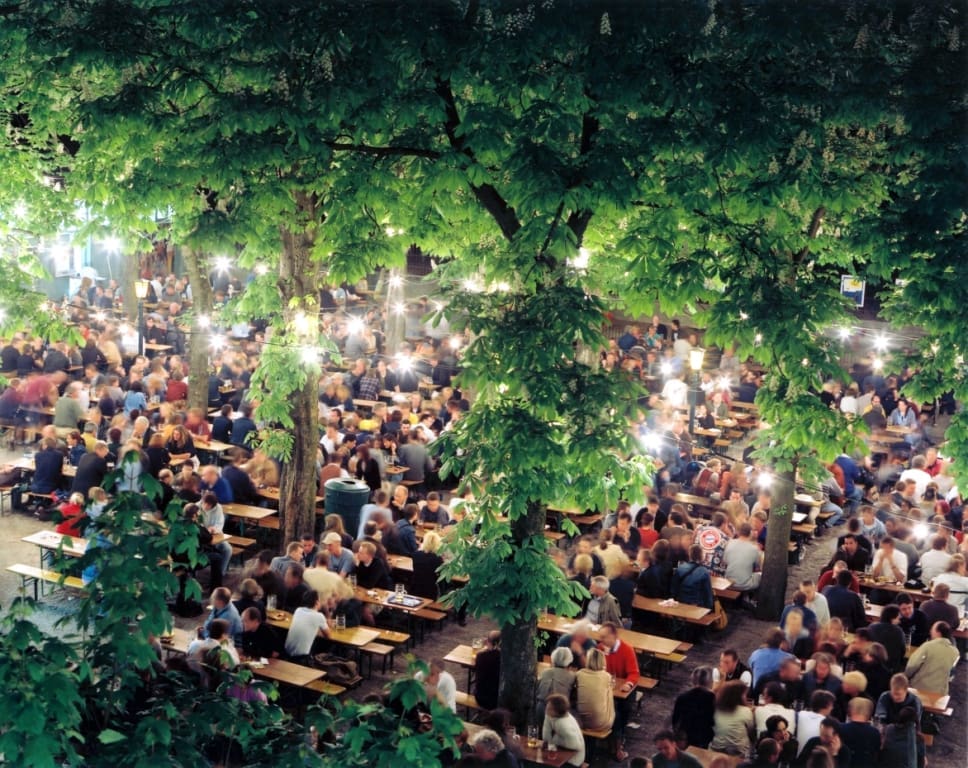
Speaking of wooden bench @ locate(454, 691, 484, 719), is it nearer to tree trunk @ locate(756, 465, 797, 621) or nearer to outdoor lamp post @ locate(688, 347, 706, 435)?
tree trunk @ locate(756, 465, 797, 621)

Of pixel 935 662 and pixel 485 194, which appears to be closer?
pixel 485 194

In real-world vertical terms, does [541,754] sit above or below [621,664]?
below

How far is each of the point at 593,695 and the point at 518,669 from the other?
2.30 feet

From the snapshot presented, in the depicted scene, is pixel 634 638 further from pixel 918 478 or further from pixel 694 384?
pixel 694 384

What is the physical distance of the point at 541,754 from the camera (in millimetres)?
10125

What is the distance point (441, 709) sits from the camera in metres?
5.67

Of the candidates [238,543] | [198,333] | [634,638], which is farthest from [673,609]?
[198,333]

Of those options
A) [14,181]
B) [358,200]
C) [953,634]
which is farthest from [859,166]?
[14,181]

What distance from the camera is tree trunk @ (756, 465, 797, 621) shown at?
14523 mm

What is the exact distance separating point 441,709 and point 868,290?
26577mm

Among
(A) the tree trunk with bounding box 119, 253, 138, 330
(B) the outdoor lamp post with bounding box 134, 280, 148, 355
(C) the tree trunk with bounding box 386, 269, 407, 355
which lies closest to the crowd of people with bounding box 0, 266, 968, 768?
(B) the outdoor lamp post with bounding box 134, 280, 148, 355

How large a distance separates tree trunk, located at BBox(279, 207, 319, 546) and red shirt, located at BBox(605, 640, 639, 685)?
5.03 m

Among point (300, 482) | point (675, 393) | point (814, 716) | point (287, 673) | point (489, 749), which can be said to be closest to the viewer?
point (489, 749)

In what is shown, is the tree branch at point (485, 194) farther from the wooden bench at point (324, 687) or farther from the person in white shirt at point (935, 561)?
the person in white shirt at point (935, 561)
